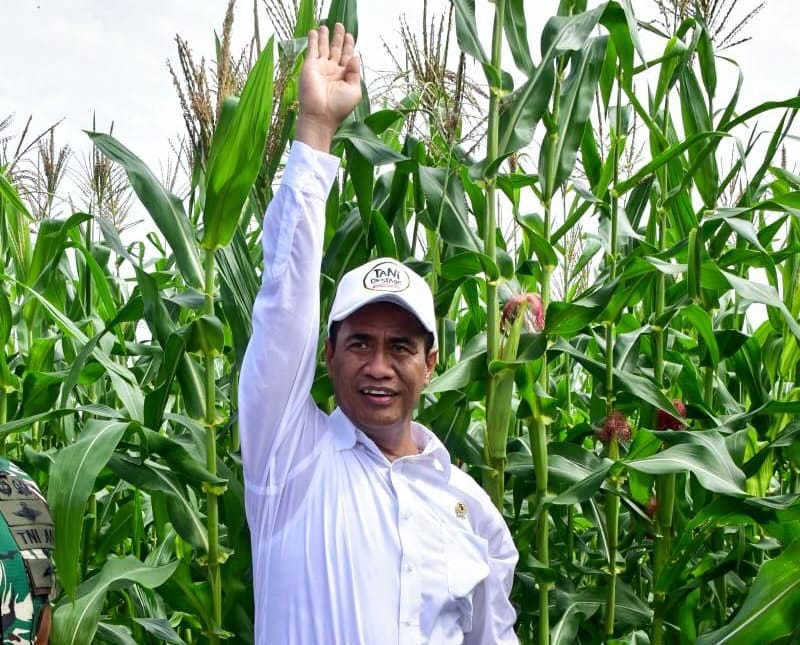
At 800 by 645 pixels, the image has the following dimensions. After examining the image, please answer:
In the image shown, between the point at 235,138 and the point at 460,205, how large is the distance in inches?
30.5

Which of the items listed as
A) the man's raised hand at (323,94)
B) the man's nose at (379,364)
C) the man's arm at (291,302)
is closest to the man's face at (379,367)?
the man's nose at (379,364)

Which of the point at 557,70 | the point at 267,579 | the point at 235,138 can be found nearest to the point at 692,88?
the point at 557,70

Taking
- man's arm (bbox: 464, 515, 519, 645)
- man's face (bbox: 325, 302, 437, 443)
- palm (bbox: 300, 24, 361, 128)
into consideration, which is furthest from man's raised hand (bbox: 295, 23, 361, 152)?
man's arm (bbox: 464, 515, 519, 645)

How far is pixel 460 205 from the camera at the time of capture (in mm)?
3109

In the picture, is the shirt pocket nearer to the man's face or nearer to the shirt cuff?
the man's face

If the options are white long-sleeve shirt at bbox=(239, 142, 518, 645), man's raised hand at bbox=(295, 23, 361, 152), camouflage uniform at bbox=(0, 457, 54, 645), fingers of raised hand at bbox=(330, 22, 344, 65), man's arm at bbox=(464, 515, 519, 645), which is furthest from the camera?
man's arm at bbox=(464, 515, 519, 645)

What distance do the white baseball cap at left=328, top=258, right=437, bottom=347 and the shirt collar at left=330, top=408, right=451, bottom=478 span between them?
0.24 metres

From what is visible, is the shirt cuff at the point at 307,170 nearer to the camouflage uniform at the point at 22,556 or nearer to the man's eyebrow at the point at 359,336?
the man's eyebrow at the point at 359,336

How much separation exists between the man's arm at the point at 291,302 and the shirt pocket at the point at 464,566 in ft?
1.36

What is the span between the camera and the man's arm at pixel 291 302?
229 centimetres

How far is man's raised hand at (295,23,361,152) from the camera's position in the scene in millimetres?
2350

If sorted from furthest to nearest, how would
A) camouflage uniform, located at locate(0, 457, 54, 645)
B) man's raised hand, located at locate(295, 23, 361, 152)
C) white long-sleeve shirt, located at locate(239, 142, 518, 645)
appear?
man's raised hand, located at locate(295, 23, 361, 152), white long-sleeve shirt, located at locate(239, 142, 518, 645), camouflage uniform, located at locate(0, 457, 54, 645)

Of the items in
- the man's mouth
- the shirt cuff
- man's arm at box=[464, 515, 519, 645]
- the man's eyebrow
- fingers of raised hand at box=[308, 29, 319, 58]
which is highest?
fingers of raised hand at box=[308, 29, 319, 58]

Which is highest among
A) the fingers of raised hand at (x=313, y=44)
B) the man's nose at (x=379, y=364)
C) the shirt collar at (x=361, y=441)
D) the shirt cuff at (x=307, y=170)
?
the fingers of raised hand at (x=313, y=44)
